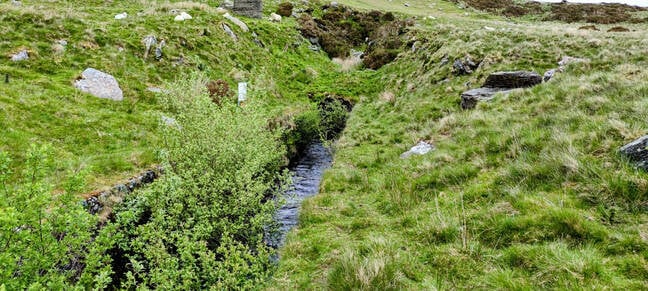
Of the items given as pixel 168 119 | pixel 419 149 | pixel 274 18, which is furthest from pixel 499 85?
pixel 274 18

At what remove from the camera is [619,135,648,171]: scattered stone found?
7.90 m

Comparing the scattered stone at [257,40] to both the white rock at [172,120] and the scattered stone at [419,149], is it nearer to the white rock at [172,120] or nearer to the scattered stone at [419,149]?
the white rock at [172,120]

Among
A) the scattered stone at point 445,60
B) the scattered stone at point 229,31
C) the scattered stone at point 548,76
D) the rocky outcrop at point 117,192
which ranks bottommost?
the rocky outcrop at point 117,192

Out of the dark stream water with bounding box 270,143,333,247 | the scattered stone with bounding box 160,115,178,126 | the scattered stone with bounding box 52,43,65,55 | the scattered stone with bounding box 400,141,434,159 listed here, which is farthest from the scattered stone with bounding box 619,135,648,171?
the scattered stone with bounding box 52,43,65,55

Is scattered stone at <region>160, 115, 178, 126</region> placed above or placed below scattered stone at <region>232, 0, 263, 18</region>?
below

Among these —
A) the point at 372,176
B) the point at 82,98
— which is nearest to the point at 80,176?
the point at 372,176

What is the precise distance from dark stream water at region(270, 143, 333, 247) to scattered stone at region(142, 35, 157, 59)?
1193 cm

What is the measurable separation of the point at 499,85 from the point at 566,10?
62161mm

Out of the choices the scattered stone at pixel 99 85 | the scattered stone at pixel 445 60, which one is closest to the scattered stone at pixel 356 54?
the scattered stone at pixel 445 60

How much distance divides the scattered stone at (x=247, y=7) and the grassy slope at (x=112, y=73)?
7.55 m

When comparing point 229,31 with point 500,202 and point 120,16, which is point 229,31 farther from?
point 500,202

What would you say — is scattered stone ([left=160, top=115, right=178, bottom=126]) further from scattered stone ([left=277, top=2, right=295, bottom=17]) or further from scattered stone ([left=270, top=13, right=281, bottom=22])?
scattered stone ([left=277, top=2, right=295, bottom=17])

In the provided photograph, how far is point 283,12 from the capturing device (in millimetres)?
49438

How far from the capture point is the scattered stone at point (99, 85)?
1771 centimetres
